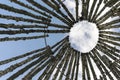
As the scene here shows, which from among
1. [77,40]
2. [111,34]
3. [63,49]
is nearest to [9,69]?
[63,49]

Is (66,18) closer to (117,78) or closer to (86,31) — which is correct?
(86,31)

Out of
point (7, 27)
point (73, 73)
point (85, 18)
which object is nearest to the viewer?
point (7, 27)

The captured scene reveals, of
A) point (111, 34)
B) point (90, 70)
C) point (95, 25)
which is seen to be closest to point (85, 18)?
point (95, 25)

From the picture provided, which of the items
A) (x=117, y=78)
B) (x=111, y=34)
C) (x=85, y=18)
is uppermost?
(x=85, y=18)

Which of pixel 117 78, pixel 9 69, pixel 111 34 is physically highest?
pixel 111 34

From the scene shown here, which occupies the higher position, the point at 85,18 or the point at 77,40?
the point at 85,18

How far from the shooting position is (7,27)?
11.3 m

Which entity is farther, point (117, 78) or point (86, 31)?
point (86, 31)

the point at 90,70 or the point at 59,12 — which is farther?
the point at 90,70

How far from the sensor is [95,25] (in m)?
12.5

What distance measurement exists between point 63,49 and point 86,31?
190 cm

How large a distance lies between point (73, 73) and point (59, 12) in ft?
10.0

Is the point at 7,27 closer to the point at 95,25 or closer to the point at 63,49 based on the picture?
the point at 63,49

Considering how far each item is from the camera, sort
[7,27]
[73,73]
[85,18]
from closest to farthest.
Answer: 1. [7,27]
2. [85,18]
3. [73,73]
